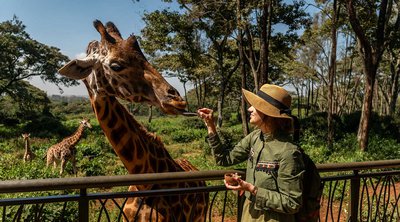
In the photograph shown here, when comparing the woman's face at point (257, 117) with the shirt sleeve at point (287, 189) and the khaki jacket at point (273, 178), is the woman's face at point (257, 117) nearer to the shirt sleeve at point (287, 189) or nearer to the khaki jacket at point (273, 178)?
→ the khaki jacket at point (273, 178)

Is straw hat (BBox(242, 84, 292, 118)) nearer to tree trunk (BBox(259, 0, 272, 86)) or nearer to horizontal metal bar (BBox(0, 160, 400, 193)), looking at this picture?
horizontal metal bar (BBox(0, 160, 400, 193))

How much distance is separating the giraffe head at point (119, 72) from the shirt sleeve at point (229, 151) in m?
0.50

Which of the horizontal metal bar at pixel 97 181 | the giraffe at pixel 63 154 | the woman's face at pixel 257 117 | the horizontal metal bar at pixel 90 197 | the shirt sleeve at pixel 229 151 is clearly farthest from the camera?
the giraffe at pixel 63 154

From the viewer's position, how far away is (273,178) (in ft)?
7.35

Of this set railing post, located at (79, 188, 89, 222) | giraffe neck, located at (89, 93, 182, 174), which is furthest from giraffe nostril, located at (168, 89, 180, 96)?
railing post, located at (79, 188, 89, 222)

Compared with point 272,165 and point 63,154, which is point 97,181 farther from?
point 63,154

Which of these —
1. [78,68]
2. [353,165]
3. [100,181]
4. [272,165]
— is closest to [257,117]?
[272,165]

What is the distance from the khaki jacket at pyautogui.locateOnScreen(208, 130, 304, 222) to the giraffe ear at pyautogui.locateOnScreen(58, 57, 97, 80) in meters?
1.42

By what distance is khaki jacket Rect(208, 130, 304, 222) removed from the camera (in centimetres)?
213

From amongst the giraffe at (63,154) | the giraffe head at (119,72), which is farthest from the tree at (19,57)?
the giraffe head at (119,72)

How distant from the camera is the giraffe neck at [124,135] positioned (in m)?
3.08

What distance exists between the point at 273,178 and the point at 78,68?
1708 mm

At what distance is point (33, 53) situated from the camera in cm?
2928

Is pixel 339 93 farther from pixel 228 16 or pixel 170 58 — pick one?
pixel 228 16
